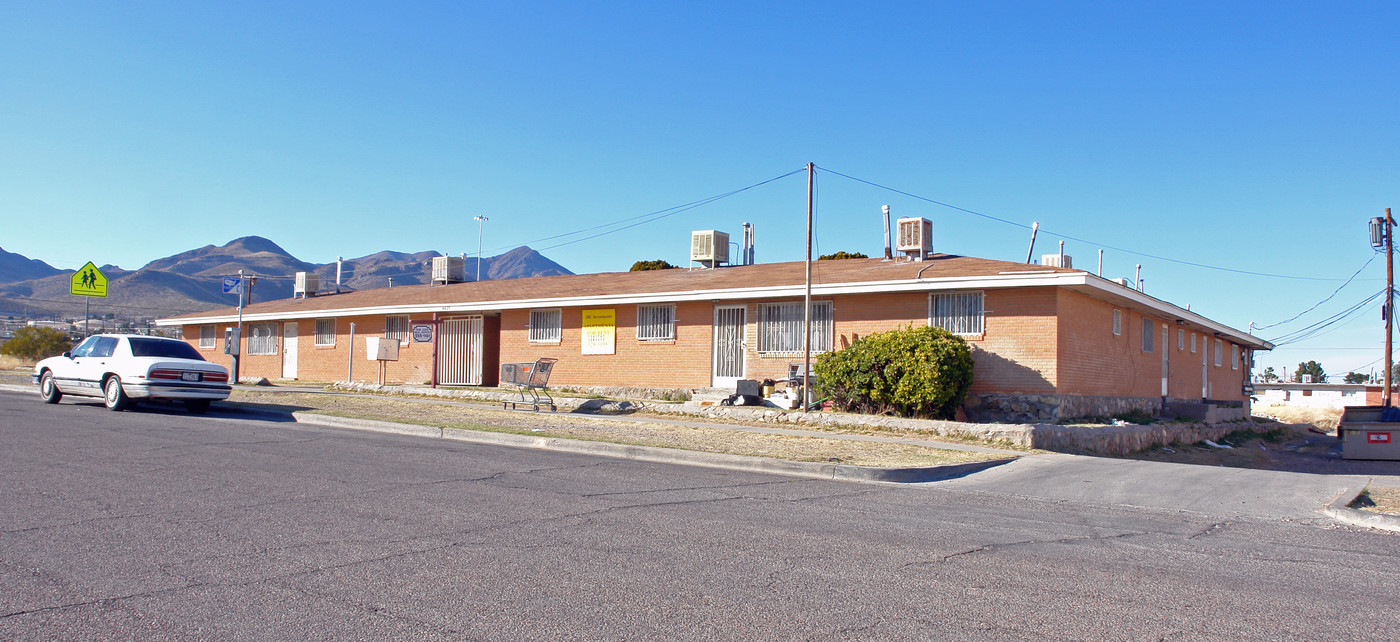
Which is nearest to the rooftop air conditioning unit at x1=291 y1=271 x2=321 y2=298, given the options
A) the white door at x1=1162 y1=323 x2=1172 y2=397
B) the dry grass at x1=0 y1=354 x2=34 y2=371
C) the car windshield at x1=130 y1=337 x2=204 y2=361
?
the dry grass at x1=0 y1=354 x2=34 y2=371

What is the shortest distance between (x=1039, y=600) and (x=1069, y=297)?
46.3 feet

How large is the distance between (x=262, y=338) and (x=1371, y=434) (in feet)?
106

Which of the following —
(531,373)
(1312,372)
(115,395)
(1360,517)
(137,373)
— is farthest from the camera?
(1312,372)

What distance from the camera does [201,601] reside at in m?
4.87

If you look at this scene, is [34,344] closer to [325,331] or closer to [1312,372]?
[325,331]

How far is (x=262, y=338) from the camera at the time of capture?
32.6m

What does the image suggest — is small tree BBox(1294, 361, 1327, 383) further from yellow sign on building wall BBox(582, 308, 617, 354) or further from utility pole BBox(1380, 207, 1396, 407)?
yellow sign on building wall BBox(582, 308, 617, 354)

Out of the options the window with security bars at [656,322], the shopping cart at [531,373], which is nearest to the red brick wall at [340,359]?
the window with security bars at [656,322]

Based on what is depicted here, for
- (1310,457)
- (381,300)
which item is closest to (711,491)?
(1310,457)

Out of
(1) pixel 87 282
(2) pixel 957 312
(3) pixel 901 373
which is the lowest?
(3) pixel 901 373

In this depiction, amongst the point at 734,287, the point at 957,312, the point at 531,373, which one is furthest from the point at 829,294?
the point at 531,373

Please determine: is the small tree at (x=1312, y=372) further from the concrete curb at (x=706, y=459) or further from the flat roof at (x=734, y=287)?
the concrete curb at (x=706, y=459)

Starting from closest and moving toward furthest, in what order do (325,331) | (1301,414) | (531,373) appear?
(531,373) → (325,331) → (1301,414)

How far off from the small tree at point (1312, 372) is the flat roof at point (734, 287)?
82520 mm
